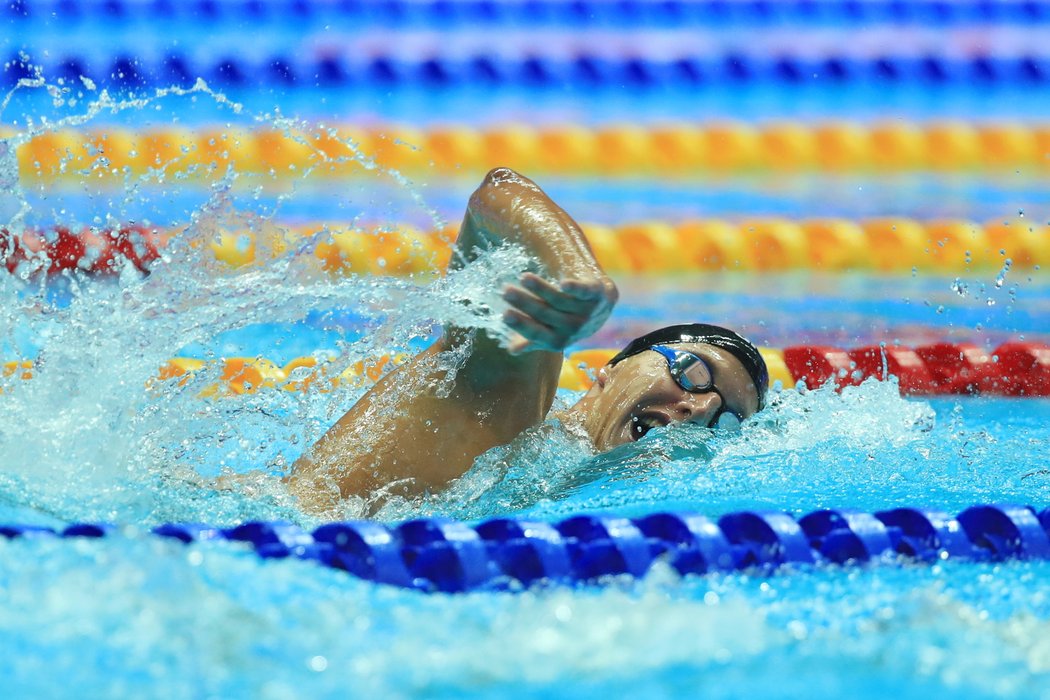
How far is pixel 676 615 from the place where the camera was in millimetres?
1467

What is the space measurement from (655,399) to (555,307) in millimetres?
778

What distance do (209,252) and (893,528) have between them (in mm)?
1366

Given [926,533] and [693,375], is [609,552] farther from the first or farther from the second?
[693,375]

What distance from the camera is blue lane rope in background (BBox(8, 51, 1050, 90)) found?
546cm

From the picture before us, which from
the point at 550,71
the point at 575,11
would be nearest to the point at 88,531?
the point at 550,71

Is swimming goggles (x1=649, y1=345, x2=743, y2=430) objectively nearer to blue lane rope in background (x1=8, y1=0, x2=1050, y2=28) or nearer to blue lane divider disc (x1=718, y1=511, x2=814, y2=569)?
blue lane divider disc (x1=718, y1=511, x2=814, y2=569)

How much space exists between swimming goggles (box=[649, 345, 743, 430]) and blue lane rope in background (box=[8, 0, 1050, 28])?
13.2 feet

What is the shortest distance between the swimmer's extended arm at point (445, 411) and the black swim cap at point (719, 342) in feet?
1.10

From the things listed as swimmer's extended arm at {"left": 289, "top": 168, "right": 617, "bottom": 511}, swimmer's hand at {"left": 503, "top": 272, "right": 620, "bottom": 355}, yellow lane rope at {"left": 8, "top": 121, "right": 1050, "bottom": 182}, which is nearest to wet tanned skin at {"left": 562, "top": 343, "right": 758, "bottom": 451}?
swimmer's extended arm at {"left": 289, "top": 168, "right": 617, "bottom": 511}

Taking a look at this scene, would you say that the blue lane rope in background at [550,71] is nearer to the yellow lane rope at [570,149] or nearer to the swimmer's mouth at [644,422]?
the yellow lane rope at [570,149]

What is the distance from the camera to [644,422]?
2.41 meters

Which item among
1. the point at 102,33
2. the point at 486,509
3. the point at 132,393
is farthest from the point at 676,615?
the point at 102,33

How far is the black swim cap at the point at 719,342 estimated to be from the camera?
8.05ft

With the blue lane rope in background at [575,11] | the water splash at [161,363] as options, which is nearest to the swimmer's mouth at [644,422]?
the water splash at [161,363]
